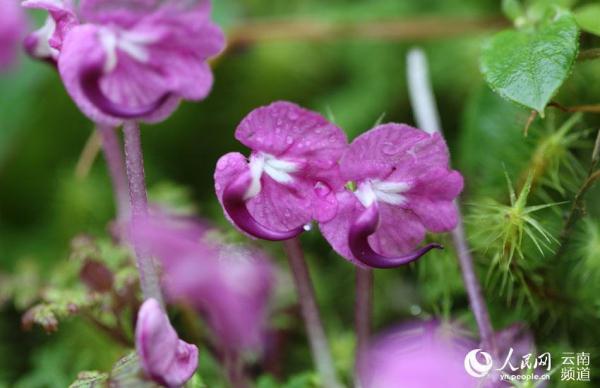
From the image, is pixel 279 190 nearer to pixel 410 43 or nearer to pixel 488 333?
pixel 488 333

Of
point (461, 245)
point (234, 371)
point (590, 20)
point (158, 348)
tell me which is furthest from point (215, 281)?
point (590, 20)

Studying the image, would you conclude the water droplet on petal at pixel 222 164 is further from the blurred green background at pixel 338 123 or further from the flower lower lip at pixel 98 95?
the blurred green background at pixel 338 123

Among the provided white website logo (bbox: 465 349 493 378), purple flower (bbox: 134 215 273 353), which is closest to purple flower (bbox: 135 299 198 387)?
purple flower (bbox: 134 215 273 353)

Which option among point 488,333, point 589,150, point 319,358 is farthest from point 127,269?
point 589,150

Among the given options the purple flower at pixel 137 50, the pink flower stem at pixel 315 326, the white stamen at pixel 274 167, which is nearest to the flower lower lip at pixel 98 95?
the purple flower at pixel 137 50

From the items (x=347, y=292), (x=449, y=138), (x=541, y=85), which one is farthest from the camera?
(x=449, y=138)

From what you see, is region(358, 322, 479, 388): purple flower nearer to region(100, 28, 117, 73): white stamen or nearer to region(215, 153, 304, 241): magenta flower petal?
region(215, 153, 304, 241): magenta flower petal
